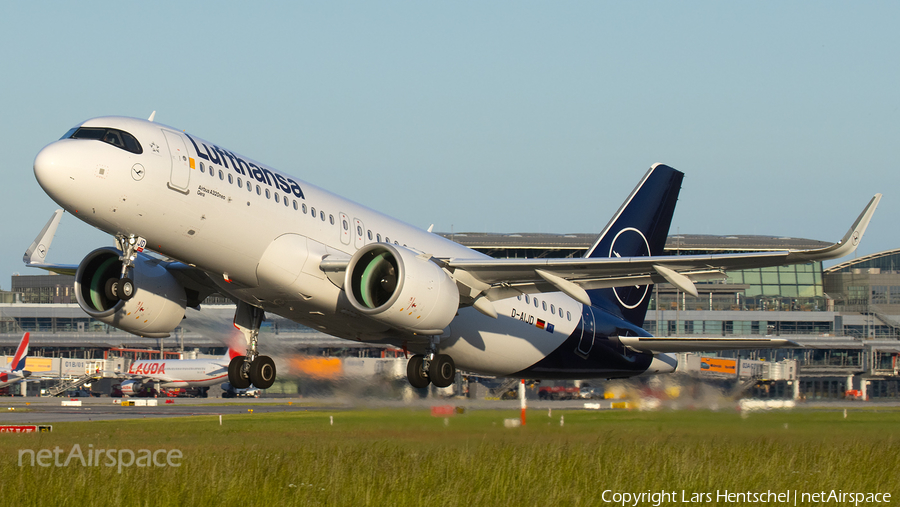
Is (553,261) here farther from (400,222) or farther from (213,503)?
(213,503)

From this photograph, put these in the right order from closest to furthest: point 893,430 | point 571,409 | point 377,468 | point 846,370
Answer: point 377,468 → point 893,430 → point 571,409 → point 846,370

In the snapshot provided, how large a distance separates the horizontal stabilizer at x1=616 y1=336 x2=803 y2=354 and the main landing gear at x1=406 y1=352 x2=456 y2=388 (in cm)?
784

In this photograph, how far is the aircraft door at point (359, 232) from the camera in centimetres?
2394

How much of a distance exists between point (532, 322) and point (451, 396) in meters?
5.35

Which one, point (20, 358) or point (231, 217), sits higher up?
point (231, 217)

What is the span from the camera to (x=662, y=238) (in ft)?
114

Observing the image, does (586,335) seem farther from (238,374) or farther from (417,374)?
(238,374)

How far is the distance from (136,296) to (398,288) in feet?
27.2

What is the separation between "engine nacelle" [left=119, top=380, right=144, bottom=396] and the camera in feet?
295

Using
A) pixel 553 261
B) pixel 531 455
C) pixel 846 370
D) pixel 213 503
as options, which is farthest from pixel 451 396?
pixel 846 370

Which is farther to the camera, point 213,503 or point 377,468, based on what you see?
point 377,468

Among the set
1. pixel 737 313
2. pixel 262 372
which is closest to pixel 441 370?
pixel 262 372

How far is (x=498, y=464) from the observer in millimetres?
21891

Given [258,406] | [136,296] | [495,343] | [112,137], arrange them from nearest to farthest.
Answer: [112,137] → [136,296] → [495,343] → [258,406]
